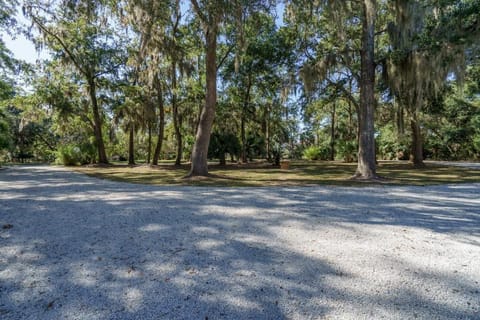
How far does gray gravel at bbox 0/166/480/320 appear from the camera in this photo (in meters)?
1.70

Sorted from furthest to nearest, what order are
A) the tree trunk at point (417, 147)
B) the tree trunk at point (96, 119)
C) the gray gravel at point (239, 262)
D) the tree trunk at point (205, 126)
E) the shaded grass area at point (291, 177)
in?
Answer: the tree trunk at point (96, 119)
the tree trunk at point (417, 147)
the tree trunk at point (205, 126)
the shaded grass area at point (291, 177)
the gray gravel at point (239, 262)

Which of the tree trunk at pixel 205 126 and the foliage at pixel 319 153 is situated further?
the foliage at pixel 319 153

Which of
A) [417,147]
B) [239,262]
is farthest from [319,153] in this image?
[239,262]

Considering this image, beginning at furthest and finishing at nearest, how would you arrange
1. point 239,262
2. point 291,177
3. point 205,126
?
point 291,177 < point 205,126 < point 239,262

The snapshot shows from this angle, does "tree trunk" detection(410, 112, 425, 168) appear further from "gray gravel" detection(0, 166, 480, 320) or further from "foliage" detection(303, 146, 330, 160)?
"gray gravel" detection(0, 166, 480, 320)

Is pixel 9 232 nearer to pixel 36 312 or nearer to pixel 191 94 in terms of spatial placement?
pixel 36 312

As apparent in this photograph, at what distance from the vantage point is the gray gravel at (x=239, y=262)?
5.58ft

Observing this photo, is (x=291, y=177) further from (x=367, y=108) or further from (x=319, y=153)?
(x=319, y=153)

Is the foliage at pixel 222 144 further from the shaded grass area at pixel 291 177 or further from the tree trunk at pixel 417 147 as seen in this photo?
the tree trunk at pixel 417 147

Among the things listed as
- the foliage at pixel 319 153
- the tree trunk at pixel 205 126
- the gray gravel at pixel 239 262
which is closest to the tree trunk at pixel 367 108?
the gray gravel at pixel 239 262

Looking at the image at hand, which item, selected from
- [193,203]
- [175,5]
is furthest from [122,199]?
[175,5]

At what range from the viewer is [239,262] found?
7.67 ft

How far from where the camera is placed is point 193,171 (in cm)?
927

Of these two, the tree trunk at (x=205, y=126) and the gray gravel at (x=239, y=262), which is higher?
the tree trunk at (x=205, y=126)
